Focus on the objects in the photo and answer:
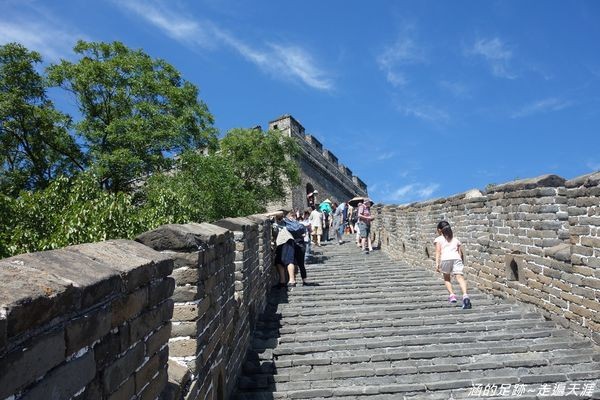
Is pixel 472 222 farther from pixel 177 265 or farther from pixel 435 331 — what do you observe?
pixel 177 265

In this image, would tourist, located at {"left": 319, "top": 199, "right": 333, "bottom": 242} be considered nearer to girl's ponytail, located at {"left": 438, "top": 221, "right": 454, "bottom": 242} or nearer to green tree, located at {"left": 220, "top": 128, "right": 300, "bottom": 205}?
green tree, located at {"left": 220, "top": 128, "right": 300, "bottom": 205}

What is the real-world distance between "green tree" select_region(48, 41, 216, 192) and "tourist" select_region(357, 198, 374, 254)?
8.03m

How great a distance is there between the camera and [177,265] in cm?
307

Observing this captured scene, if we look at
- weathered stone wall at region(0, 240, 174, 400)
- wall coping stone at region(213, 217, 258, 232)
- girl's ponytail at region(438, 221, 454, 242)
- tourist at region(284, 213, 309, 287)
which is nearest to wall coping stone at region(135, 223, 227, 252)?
weathered stone wall at region(0, 240, 174, 400)

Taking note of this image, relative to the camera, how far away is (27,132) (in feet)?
58.2

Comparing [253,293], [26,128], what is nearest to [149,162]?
[26,128]

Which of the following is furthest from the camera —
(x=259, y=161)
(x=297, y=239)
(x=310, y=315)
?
(x=259, y=161)

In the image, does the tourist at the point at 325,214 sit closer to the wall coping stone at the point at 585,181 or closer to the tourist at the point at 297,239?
the tourist at the point at 297,239

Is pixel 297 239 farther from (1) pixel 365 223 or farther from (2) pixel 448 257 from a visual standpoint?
(1) pixel 365 223

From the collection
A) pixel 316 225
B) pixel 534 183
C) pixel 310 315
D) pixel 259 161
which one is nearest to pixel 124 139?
pixel 259 161

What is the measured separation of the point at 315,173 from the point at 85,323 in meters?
27.9

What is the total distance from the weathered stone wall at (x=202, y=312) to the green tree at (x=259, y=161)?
1573 cm

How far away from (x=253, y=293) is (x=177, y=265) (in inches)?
145

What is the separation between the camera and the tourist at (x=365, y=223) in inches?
567
